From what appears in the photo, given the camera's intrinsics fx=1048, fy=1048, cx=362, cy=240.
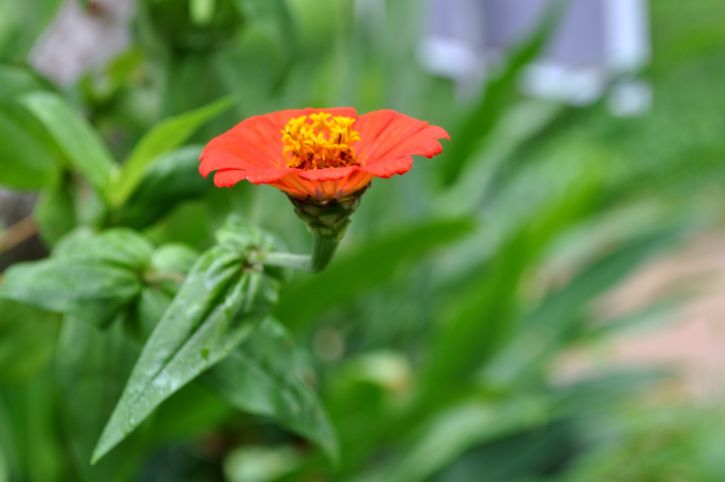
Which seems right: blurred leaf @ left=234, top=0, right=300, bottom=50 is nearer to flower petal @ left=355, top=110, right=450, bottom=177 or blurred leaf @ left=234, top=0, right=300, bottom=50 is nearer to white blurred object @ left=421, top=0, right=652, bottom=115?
flower petal @ left=355, top=110, right=450, bottom=177

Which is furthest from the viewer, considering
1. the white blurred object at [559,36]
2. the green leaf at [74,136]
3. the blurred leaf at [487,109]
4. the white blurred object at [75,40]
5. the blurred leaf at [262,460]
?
the white blurred object at [559,36]

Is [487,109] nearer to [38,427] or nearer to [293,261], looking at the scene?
[38,427]

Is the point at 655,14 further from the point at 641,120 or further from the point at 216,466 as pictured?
the point at 216,466

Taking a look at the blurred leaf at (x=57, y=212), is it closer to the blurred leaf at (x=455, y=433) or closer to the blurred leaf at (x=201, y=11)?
the blurred leaf at (x=201, y=11)

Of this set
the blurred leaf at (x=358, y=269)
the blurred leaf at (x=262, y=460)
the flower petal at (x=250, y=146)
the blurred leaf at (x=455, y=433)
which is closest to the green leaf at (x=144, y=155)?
the flower petal at (x=250, y=146)

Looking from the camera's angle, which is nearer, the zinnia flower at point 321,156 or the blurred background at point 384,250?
the zinnia flower at point 321,156

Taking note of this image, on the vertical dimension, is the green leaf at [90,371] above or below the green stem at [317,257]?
below
